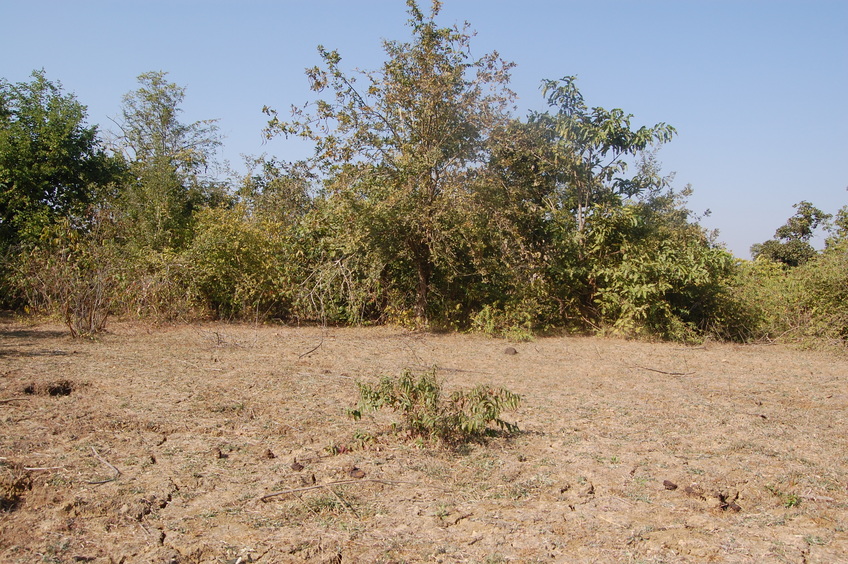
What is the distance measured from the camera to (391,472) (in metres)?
3.64

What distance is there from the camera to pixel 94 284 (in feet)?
28.6

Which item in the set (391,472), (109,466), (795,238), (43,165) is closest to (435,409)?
(391,472)

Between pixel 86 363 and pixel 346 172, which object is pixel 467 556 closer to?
pixel 86 363

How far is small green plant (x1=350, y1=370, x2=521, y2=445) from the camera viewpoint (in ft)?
13.2

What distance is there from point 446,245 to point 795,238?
15.1 metres

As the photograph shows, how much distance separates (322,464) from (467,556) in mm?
1293

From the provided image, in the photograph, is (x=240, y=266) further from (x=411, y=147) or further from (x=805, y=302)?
(x=805, y=302)

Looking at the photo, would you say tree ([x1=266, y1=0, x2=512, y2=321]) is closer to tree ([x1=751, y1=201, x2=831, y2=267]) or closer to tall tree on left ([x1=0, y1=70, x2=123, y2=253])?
tall tree on left ([x1=0, y1=70, x2=123, y2=253])

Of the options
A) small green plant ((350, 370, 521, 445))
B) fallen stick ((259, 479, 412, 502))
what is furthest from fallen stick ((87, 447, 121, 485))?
small green plant ((350, 370, 521, 445))

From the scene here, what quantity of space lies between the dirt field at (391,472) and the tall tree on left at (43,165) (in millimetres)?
7527

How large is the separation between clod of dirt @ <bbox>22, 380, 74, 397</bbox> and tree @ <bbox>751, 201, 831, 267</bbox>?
1890cm

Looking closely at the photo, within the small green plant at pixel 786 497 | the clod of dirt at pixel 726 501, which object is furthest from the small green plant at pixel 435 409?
the small green plant at pixel 786 497

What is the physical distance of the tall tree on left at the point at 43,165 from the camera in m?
12.6

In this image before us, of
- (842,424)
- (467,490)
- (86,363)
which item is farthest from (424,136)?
(467,490)
